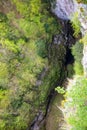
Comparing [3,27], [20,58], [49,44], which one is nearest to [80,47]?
[49,44]

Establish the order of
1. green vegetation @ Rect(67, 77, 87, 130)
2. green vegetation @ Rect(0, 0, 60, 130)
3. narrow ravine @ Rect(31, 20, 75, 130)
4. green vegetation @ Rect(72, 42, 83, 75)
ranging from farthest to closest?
narrow ravine @ Rect(31, 20, 75, 130)
green vegetation @ Rect(0, 0, 60, 130)
green vegetation @ Rect(72, 42, 83, 75)
green vegetation @ Rect(67, 77, 87, 130)

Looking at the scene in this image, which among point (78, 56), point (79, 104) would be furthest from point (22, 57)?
point (79, 104)

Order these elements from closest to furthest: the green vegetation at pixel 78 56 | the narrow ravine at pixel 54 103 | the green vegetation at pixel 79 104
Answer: the green vegetation at pixel 79 104
the green vegetation at pixel 78 56
the narrow ravine at pixel 54 103

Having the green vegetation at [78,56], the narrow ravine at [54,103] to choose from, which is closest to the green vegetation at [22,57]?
the narrow ravine at [54,103]

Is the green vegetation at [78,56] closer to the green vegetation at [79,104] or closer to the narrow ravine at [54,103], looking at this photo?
the narrow ravine at [54,103]

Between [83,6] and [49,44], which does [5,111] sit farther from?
[83,6]

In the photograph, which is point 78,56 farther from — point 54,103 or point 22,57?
point 54,103

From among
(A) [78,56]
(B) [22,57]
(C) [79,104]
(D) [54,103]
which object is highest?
(A) [78,56]

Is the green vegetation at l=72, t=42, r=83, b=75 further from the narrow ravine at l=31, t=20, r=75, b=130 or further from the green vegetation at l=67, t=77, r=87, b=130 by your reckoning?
the green vegetation at l=67, t=77, r=87, b=130

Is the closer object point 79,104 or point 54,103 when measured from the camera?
point 79,104

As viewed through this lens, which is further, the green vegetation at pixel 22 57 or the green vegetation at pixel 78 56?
the green vegetation at pixel 22 57

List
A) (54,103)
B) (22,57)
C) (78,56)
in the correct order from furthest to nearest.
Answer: (54,103)
(22,57)
(78,56)

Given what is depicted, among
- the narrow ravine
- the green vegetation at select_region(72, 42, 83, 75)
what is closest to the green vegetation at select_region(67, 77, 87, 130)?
the green vegetation at select_region(72, 42, 83, 75)
